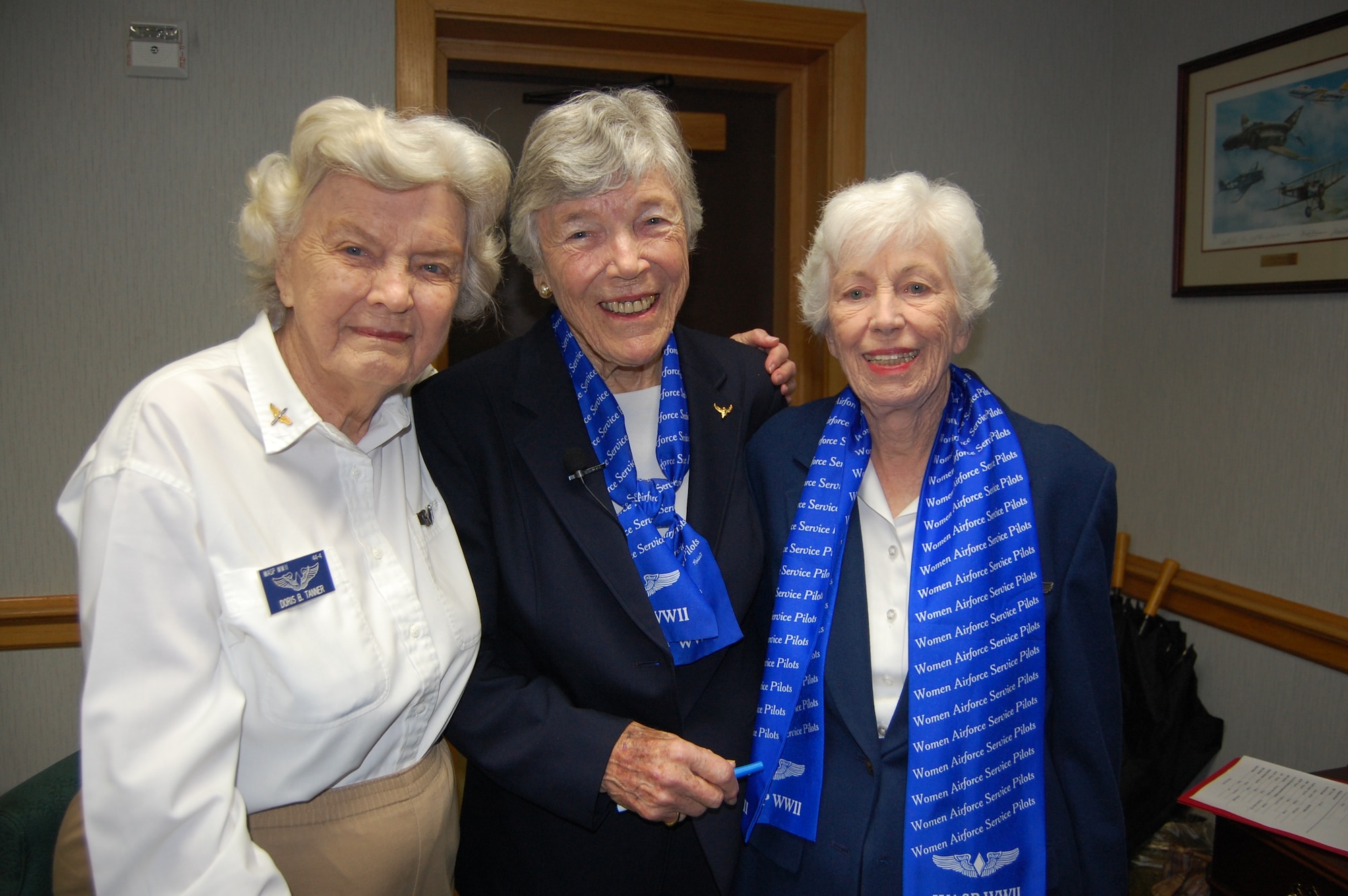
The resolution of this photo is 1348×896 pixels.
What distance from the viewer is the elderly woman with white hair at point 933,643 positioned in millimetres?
1379

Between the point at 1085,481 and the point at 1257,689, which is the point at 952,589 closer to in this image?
the point at 1085,481

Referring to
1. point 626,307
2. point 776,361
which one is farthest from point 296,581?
point 776,361

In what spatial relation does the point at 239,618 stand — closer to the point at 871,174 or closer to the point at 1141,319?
the point at 871,174

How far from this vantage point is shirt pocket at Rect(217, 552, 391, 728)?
1.06 m

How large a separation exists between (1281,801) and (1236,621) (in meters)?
0.91

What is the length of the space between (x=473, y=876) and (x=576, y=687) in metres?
0.43

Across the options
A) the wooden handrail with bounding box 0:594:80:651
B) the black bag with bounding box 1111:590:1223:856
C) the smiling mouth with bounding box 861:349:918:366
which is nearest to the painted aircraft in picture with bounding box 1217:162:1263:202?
the black bag with bounding box 1111:590:1223:856

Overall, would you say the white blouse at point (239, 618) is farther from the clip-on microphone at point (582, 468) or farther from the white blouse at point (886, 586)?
the white blouse at point (886, 586)

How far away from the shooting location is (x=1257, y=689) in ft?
8.93

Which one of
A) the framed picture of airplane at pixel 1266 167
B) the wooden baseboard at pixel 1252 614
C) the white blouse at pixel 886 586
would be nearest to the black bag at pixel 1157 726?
the wooden baseboard at pixel 1252 614

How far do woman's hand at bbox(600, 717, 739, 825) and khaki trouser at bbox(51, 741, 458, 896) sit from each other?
0.27 m

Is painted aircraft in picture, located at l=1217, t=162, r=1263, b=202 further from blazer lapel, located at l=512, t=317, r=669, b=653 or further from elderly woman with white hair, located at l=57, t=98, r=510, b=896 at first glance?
elderly woman with white hair, located at l=57, t=98, r=510, b=896

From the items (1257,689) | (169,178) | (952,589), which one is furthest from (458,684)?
(1257,689)

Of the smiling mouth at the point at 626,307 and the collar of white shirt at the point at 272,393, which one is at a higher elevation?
the smiling mouth at the point at 626,307
